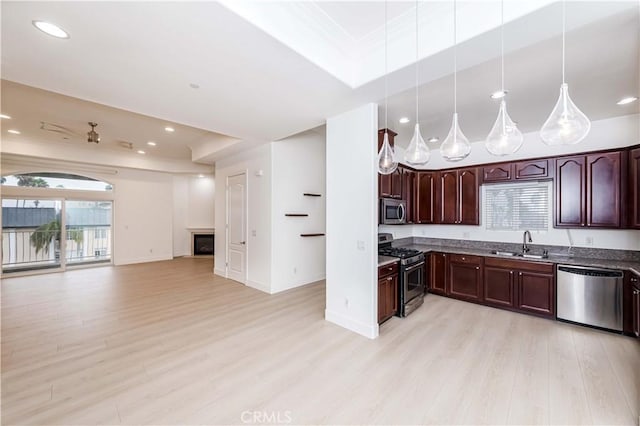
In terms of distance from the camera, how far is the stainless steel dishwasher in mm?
3115

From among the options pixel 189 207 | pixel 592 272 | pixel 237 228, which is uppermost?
pixel 189 207

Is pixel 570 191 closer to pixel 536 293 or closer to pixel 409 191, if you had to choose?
pixel 536 293

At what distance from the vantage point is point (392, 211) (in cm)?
431

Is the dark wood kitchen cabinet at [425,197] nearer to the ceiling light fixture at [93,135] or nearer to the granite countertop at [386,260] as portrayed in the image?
the granite countertop at [386,260]

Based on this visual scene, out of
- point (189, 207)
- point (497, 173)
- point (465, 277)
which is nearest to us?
point (465, 277)

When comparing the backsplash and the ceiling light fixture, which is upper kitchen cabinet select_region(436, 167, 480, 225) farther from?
the ceiling light fixture

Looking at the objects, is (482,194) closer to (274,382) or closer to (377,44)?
(377,44)

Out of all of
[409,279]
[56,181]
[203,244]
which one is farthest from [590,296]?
[56,181]

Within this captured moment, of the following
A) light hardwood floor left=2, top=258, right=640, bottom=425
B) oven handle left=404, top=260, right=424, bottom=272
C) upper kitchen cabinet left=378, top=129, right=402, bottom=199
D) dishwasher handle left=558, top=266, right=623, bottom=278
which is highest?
upper kitchen cabinet left=378, top=129, right=402, bottom=199

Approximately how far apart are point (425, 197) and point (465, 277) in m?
1.67

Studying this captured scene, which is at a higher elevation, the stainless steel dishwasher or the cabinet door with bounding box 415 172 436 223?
the cabinet door with bounding box 415 172 436 223

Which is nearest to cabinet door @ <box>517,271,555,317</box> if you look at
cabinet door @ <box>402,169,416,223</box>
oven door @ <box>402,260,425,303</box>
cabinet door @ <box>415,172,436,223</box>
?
oven door @ <box>402,260,425,303</box>

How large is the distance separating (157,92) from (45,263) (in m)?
6.75

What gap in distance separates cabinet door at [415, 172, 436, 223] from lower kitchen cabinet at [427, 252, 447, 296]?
804 mm
